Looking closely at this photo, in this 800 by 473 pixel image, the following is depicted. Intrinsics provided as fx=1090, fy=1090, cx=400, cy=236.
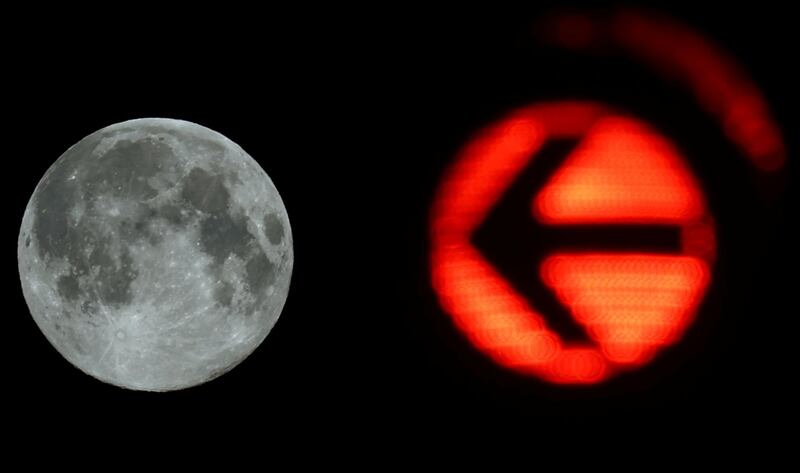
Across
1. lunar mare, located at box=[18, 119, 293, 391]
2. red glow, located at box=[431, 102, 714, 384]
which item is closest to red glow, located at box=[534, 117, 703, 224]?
red glow, located at box=[431, 102, 714, 384]

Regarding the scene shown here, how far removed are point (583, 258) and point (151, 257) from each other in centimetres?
214

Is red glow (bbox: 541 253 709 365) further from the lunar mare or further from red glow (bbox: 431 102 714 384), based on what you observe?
the lunar mare

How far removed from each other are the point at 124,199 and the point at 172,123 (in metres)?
0.58

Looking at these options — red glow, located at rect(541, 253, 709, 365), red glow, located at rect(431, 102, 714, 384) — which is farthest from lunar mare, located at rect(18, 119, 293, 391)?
red glow, located at rect(541, 253, 709, 365)

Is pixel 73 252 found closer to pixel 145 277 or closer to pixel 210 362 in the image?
pixel 145 277

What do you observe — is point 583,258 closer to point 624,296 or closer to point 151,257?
point 624,296

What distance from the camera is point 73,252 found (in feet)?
14.5

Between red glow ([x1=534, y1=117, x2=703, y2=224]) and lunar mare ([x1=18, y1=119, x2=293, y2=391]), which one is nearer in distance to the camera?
lunar mare ([x1=18, y1=119, x2=293, y2=391])

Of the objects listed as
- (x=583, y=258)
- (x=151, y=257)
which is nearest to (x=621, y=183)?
(x=583, y=258)

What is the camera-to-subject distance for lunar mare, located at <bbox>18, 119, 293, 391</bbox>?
4355mm

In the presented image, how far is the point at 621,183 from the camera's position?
538cm

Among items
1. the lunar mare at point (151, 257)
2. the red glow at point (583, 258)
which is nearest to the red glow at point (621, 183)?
the red glow at point (583, 258)

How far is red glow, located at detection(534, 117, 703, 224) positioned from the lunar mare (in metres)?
1.50

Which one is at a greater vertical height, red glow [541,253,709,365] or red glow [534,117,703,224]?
red glow [534,117,703,224]
